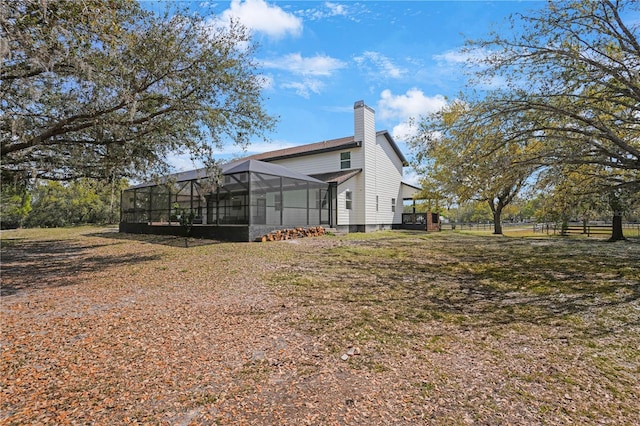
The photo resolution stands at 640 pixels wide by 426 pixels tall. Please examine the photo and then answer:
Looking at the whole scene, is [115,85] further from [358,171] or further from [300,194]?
[358,171]

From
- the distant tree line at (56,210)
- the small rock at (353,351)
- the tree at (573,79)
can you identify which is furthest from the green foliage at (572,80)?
the distant tree line at (56,210)

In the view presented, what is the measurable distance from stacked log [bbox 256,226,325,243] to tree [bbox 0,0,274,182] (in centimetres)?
427

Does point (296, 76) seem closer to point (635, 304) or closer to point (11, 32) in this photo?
point (11, 32)

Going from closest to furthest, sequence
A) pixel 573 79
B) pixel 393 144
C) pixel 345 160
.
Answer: pixel 573 79 < pixel 345 160 < pixel 393 144

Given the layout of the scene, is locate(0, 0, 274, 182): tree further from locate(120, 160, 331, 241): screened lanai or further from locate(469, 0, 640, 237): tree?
locate(469, 0, 640, 237): tree

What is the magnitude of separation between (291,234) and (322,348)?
35.3 ft

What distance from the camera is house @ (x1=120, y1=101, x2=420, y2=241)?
1421cm

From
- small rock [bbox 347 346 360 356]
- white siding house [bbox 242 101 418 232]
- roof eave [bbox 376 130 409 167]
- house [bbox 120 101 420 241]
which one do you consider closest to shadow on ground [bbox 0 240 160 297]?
house [bbox 120 101 420 241]

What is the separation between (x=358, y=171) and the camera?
1870cm

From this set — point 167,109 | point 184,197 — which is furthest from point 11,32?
point 184,197

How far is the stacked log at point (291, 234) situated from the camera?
13.1 metres

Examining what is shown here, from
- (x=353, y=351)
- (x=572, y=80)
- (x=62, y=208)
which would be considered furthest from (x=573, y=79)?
(x=62, y=208)

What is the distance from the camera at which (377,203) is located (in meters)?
20.2

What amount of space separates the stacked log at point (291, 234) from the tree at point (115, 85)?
4272 millimetres
